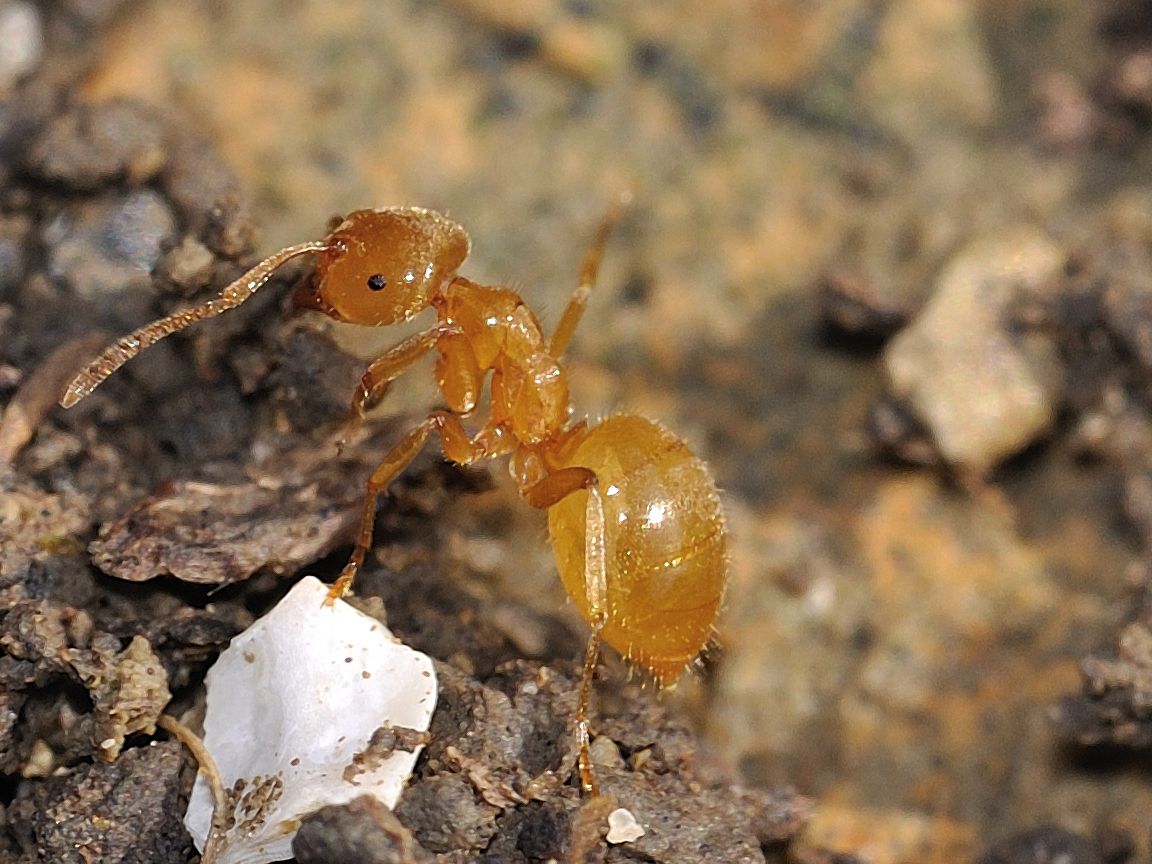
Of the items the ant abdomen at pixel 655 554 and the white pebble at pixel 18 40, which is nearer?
the ant abdomen at pixel 655 554

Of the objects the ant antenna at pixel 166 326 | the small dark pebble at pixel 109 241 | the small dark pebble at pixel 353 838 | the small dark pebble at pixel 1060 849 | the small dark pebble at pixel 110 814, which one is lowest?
the small dark pebble at pixel 1060 849

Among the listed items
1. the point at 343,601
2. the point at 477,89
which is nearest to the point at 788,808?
the point at 343,601

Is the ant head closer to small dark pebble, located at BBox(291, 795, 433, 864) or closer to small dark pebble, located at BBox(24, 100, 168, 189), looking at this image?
small dark pebble, located at BBox(24, 100, 168, 189)

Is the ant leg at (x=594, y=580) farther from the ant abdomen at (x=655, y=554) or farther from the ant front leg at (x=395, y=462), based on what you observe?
the ant front leg at (x=395, y=462)

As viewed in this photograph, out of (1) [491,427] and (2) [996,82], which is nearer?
(1) [491,427]

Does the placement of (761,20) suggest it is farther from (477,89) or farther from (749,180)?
(477,89)

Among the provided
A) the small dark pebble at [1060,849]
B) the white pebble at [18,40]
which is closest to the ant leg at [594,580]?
the small dark pebble at [1060,849]
